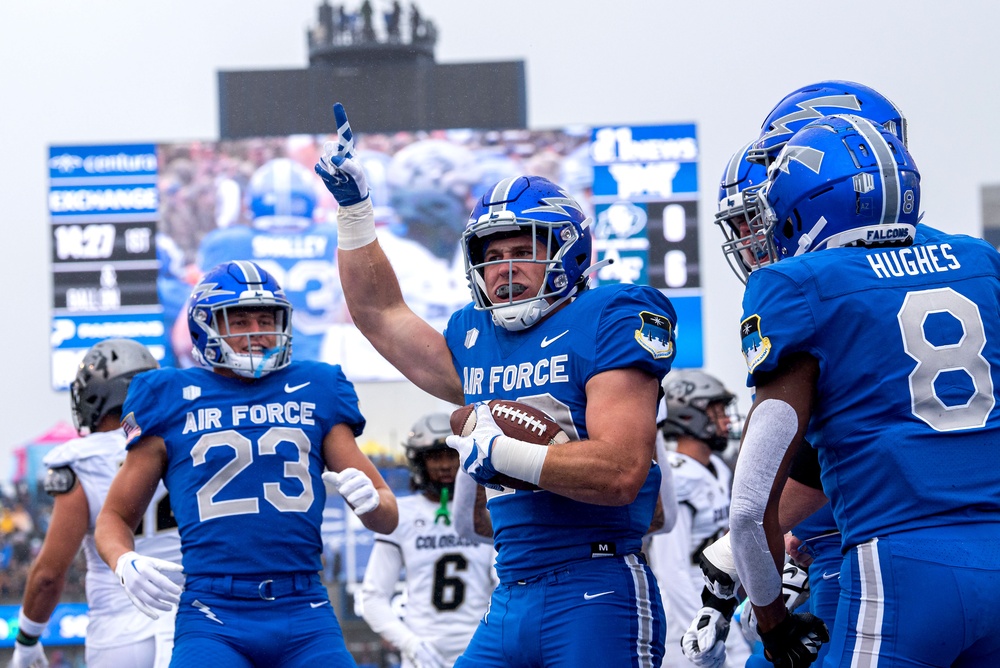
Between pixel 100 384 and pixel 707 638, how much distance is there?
11.1ft

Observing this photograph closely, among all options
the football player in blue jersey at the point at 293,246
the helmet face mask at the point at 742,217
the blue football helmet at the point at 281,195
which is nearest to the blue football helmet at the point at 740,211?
the helmet face mask at the point at 742,217

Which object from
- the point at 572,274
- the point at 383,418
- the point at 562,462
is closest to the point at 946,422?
the point at 562,462

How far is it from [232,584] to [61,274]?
1515 centimetres

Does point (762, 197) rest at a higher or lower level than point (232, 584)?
higher

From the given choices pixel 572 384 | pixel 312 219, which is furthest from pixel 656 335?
pixel 312 219

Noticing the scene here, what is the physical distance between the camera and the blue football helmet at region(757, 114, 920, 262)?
2957 millimetres

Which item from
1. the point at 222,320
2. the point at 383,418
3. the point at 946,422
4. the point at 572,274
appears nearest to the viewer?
the point at 946,422

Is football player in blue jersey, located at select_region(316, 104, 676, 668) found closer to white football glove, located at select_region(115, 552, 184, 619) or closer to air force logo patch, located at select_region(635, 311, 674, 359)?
air force logo patch, located at select_region(635, 311, 674, 359)

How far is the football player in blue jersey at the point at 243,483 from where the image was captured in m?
4.26

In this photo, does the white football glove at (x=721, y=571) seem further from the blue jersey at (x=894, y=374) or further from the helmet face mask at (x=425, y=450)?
the helmet face mask at (x=425, y=450)

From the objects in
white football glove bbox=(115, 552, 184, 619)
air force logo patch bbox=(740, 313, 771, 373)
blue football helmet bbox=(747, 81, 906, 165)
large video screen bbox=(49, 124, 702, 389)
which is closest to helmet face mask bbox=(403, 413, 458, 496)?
white football glove bbox=(115, 552, 184, 619)

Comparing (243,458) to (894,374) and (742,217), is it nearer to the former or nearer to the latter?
(742,217)

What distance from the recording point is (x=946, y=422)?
2.75 meters

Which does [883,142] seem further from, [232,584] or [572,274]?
[232,584]
